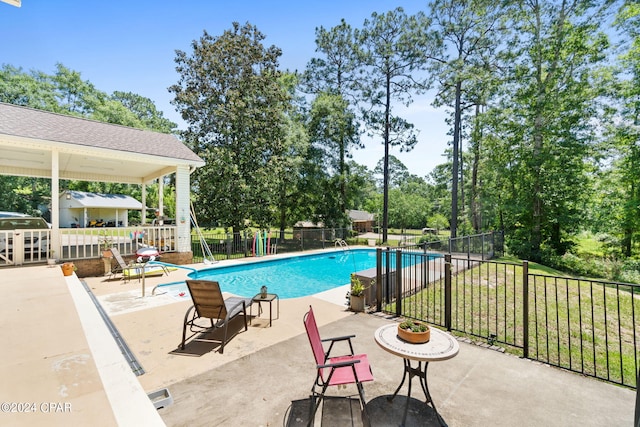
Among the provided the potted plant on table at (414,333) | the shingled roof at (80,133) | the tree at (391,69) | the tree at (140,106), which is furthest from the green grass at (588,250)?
the tree at (140,106)

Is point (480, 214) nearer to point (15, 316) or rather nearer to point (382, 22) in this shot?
point (382, 22)

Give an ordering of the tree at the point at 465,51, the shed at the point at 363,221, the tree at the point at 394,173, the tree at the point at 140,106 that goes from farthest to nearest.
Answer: the tree at the point at 394,173 < the shed at the point at 363,221 < the tree at the point at 140,106 < the tree at the point at 465,51

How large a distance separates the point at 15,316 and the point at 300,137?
59.8 ft

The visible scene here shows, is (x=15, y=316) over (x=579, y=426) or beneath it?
over

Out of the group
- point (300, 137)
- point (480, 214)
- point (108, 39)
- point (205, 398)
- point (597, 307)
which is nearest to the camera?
point (205, 398)

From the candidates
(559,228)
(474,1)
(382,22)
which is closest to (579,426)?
(559,228)

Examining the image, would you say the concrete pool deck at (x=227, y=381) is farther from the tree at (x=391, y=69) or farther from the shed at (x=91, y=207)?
the shed at (x=91, y=207)

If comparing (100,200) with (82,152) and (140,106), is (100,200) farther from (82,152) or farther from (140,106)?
(140,106)

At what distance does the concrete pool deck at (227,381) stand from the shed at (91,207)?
21.3m

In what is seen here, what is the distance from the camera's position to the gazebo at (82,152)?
26.5ft

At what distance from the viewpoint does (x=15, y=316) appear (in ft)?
12.7

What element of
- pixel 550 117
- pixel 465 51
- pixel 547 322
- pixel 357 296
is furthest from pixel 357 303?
pixel 465 51

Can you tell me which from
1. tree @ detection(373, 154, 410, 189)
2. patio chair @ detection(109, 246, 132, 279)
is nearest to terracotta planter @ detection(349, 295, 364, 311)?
patio chair @ detection(109, 246, 132, 279)

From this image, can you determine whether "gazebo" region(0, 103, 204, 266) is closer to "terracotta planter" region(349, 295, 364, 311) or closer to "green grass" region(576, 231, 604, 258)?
"terracotta planter" region(349, 295, 364, 311)
